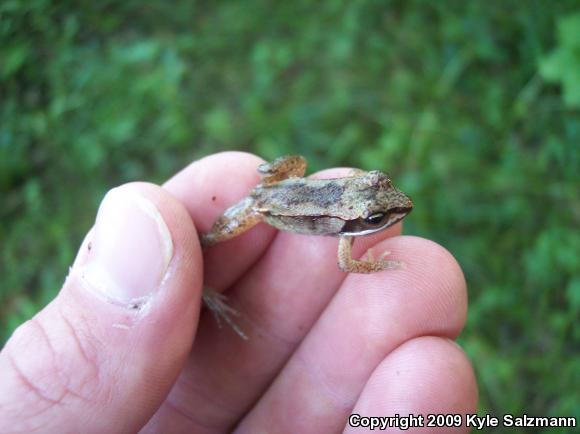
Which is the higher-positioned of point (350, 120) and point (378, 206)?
point (378, 206)

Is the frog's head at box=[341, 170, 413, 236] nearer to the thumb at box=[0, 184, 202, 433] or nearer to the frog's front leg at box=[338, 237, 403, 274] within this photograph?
the frog's front leg at box=[338, 237, 403, 274]

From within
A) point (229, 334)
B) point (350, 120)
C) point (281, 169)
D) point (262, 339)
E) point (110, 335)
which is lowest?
point (262, 339)

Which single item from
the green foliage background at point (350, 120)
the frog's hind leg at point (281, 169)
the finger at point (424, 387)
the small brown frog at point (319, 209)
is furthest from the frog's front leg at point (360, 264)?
the green foliage background at point (350, 120)

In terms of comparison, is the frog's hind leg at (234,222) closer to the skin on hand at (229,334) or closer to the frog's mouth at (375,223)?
the skin on hand at (229,334)

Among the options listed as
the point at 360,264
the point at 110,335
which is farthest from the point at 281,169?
the point at 110,335

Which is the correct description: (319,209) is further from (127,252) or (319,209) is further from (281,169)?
(127,252)

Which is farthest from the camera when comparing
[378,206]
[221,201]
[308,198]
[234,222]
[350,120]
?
[350,120]

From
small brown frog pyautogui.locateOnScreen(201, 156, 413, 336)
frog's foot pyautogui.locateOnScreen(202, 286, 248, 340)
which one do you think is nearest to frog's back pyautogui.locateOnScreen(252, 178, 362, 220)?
small brown frog pyautogui.locateOnScreen(201, 156, 413, 336)
